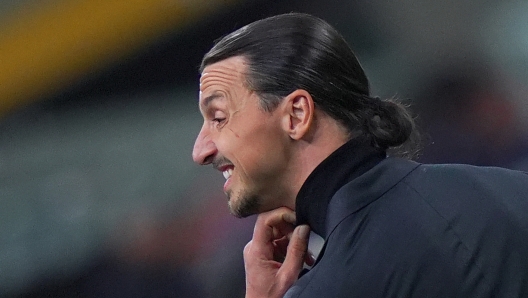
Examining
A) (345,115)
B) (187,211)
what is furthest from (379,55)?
(345,115)

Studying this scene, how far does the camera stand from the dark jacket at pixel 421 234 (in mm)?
727

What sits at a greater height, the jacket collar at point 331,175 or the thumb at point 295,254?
the jacket collar at point 331,175

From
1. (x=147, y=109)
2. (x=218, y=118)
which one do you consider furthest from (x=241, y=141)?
(x=147, y=109)

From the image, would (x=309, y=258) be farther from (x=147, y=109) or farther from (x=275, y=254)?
(x=147, y=109)

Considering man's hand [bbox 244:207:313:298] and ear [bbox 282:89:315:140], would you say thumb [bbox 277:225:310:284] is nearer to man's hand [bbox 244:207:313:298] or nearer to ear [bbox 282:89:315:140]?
man's hand [bbox 244:207:313:298]

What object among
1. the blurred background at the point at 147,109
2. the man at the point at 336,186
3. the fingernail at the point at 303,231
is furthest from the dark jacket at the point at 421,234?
the blurred background at the point at 147,109

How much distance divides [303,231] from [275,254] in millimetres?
119

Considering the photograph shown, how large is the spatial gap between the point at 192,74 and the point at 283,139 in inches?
42.3

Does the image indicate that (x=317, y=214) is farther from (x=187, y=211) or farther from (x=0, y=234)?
(x=0, y=234)

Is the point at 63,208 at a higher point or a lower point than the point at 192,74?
lower

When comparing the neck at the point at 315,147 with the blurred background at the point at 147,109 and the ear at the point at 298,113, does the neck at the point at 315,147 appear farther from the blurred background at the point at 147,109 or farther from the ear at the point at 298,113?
the blurred background at the point at 147,109

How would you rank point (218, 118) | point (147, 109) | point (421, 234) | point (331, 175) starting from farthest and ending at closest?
point (147, 109) → point (218, 118) → point (331, 175) → point (421, 234)

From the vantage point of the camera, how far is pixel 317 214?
864 millimetres

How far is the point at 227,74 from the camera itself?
96 cm
